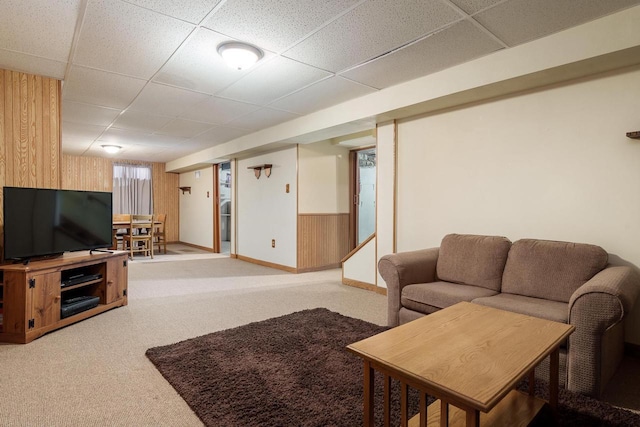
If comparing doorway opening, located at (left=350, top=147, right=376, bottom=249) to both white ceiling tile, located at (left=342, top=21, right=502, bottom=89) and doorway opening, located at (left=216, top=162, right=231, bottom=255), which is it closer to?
white ceiling tile, located at (left=342, top=21, right=502, bottom=89)

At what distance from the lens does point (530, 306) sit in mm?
2193

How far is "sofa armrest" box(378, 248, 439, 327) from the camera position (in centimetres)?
282

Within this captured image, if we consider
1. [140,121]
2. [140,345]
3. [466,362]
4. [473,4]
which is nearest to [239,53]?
[473,4]

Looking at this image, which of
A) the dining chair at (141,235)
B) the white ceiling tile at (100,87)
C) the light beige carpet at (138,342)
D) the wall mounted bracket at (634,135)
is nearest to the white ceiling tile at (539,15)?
the wall mounted bracket at (634,135)

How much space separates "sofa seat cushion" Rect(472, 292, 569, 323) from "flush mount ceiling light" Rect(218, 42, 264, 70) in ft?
8.36

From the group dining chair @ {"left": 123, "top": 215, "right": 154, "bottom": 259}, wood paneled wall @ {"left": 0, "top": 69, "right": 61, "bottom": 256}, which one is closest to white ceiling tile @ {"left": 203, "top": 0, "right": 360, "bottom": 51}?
wood paneled wall @ {"left": 0, "top": 69, "right": 61, "bottom": 256}

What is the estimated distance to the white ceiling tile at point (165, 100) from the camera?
3.75 meters

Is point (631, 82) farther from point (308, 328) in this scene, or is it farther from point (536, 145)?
point (308, 328)

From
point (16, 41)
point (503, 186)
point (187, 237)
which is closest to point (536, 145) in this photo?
point (503, 186)

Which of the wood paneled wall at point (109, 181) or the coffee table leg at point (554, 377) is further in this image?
the wood paneled wall at point (109, 181)

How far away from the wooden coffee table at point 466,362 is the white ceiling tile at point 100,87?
11.4 feet

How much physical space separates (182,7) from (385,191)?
276 centimetres

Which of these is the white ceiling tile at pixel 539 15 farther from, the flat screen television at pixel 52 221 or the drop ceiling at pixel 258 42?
the flat screen television at pixel 52 221

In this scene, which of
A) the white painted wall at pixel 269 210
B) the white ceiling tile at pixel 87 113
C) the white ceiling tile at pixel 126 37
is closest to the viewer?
the white ceiling tile at pixel 126 37
